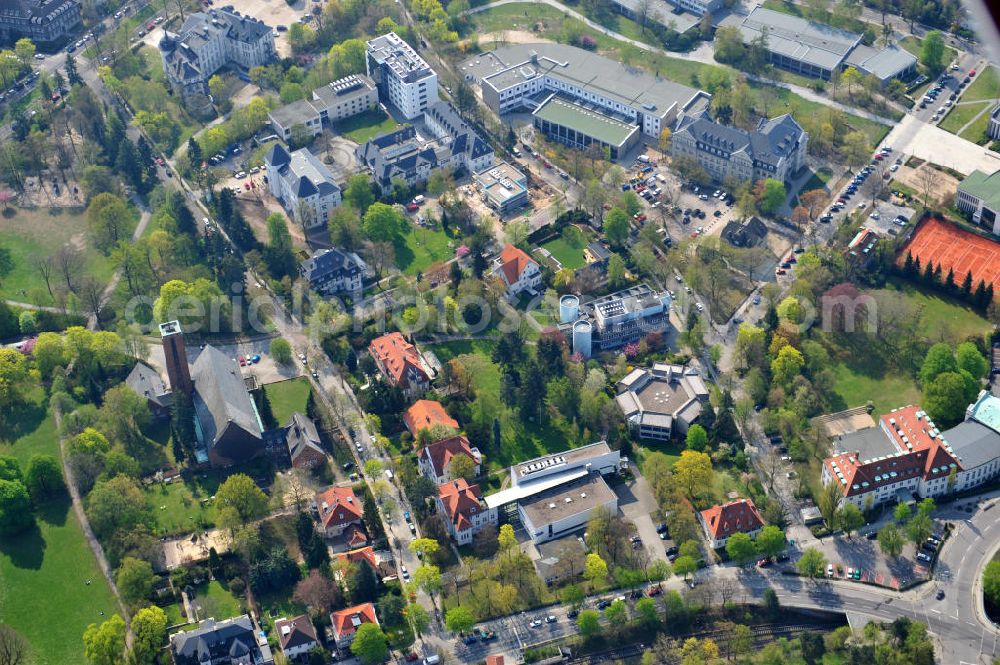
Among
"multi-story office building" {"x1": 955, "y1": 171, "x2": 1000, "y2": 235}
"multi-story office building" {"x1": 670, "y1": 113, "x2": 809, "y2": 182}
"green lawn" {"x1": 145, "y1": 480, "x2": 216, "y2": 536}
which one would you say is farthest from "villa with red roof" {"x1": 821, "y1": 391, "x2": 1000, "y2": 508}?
"green lawn" {"x1": 145, "y1": 480, "x2": 216, "y2": 536}

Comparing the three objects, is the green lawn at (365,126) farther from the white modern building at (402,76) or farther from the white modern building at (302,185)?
the white modern building at (302,185)

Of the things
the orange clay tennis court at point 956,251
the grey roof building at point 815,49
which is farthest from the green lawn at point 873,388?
the grey roof building at point 815,49

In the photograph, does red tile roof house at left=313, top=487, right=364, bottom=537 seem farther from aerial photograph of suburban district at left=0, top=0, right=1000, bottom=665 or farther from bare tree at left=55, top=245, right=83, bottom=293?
bare tree at left=55, top=245, right=83, bottom=293

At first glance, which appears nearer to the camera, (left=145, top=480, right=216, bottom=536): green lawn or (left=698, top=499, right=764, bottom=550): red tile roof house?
(left=698, top=499, right=764, bottom=550): red tile roof house

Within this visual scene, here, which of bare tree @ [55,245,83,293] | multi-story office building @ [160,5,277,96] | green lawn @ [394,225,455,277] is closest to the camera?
bare tree @ [55,245,83,293]

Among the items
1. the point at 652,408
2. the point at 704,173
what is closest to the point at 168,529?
the point at 652,408

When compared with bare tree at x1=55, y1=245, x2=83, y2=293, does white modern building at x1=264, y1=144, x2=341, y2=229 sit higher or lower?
higher

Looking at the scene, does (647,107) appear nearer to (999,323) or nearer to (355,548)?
(999,323)
